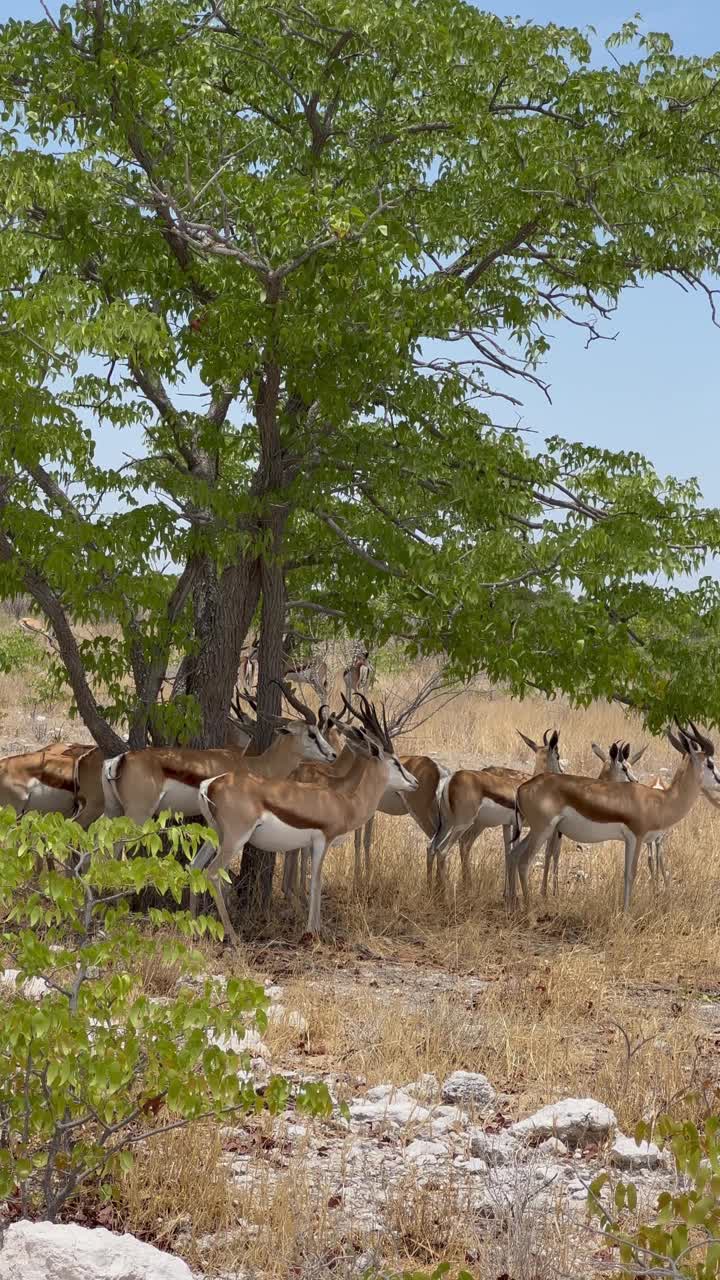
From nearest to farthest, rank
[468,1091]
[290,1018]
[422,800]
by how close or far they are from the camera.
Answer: [468,1091]
[290,1018]
[422,800]

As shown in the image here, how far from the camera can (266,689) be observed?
13.9m

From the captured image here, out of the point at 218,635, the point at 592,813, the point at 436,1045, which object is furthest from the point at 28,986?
the point at 592,813

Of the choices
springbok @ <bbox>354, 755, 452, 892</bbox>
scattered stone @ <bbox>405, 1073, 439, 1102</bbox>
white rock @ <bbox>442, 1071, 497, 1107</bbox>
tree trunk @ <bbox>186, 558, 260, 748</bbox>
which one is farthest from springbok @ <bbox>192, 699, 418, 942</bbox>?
white rock @ <bbox>442, 1071, 497, 1107</bbox>

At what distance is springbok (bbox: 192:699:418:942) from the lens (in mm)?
11570

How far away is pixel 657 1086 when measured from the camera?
803cm

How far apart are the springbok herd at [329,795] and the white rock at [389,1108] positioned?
3311mm

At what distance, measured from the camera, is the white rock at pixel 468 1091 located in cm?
770

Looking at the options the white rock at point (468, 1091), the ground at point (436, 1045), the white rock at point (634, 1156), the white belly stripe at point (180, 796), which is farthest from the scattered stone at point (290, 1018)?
the white belly stripe at point (180, 796)

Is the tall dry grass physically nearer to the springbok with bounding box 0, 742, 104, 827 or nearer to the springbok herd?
the springbok herd

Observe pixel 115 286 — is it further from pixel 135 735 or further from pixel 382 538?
pixel 135 735

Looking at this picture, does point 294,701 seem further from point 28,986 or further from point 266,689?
point 28,986

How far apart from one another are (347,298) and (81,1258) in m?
7.91

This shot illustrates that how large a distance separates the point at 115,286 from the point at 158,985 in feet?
19.3

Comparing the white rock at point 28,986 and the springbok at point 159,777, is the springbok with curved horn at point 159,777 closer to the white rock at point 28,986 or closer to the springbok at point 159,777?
the springbok at point 159,777
